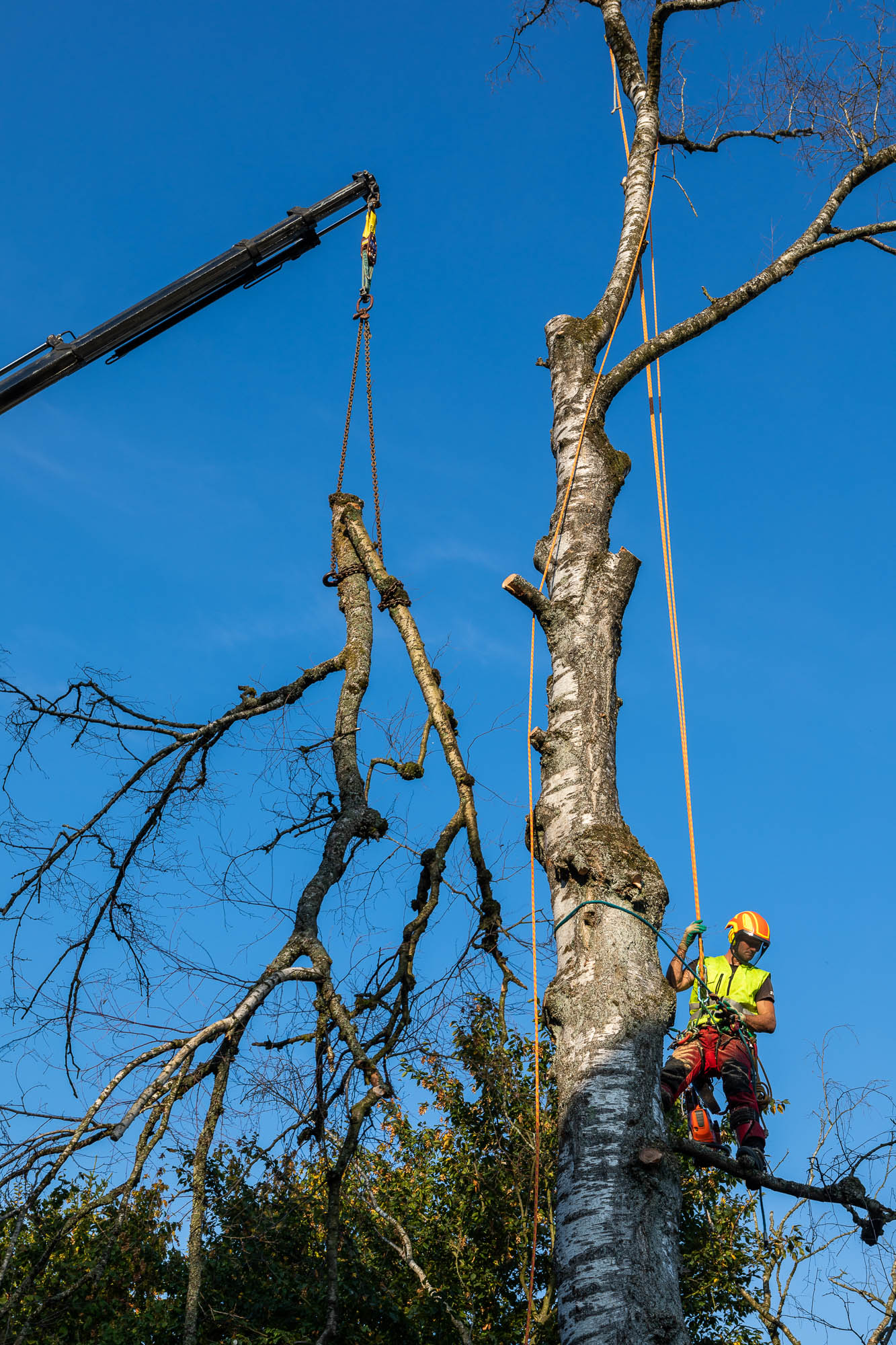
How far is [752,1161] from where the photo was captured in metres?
4.09

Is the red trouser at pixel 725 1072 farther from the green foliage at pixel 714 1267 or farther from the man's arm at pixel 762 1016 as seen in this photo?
the green foliage at pixel 714 1267

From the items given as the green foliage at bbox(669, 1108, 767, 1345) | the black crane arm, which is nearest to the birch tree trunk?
the black crane arm

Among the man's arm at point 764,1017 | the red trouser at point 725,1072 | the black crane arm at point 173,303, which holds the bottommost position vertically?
the red trouser at point 725,1072

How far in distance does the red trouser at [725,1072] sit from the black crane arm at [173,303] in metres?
4.76

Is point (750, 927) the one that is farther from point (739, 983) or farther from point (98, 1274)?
point (98, 1274)

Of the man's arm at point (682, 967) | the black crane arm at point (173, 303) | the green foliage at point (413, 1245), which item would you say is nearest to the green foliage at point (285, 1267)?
the green foliage at point (413, 1245)

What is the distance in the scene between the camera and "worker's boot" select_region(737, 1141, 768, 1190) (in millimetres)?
3437

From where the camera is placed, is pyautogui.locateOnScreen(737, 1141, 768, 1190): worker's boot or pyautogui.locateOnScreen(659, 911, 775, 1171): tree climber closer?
pyautogui.locateOnScreen(737, 1141, 768, 1190): worker's boot

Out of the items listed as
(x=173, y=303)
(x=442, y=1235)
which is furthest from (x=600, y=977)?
(x=442, y=1235)

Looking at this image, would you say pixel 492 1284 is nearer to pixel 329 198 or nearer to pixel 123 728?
pixel 123 728

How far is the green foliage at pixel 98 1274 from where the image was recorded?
3.38 m

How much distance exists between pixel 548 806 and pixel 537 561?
3.97ft

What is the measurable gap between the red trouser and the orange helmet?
1.73 ft

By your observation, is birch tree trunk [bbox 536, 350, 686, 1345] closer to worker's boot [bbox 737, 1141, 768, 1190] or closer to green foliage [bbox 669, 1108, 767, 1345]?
worker's boot [bbox 737, 1141, 768, 1190]
